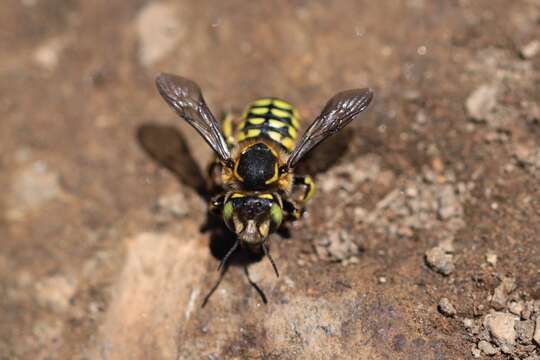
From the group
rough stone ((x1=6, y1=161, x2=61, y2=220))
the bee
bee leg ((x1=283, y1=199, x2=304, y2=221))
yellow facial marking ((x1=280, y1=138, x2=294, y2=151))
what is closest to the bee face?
the bee

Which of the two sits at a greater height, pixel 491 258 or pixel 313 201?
pixel 491 258

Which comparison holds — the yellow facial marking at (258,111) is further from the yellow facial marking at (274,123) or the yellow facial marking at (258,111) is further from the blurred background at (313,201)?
the blurred background at (313,201)

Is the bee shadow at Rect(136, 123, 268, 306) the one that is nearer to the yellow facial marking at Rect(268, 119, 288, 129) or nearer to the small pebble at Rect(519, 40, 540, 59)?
the yellow facial marking at Rect(268, 119, 288, 129)

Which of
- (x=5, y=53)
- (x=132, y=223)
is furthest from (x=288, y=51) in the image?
(x=5, y=53)

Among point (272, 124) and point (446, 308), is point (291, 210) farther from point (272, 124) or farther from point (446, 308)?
point (446, 308)

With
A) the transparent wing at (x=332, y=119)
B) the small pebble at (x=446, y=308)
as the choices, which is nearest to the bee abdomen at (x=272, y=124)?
the transparent wing at (x=332, y=119)

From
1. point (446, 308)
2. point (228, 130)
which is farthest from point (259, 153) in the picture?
point (446, 308)

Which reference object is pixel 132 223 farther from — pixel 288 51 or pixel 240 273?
pixel 288 51
